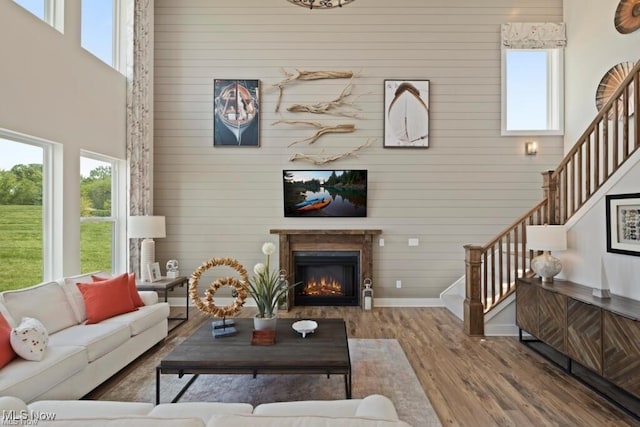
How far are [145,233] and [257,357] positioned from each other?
9.80ft

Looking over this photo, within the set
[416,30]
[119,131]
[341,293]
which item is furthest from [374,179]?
[119,131]

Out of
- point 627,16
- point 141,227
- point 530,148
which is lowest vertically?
point 141,227

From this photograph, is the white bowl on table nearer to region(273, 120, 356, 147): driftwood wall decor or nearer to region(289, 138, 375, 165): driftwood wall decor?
region(289, 138, 375, 165): driftwood wall decor

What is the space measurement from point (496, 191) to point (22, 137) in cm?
631

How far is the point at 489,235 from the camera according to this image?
19.6ft

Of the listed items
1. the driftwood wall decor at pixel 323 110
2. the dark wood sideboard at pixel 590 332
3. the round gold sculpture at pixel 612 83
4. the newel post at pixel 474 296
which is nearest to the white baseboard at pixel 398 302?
the newel post at pixel 474 296

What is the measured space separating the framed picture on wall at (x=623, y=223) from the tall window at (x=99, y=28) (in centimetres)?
612

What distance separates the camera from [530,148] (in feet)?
19.4

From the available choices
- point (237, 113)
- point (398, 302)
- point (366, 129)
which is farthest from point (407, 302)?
point (237, 113)

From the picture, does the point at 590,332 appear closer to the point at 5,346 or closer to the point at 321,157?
the point at 321,157

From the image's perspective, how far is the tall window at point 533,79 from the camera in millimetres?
5949

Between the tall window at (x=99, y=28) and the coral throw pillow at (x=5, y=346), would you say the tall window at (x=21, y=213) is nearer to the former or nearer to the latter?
the coral throw pillow at (x=5, y=346)

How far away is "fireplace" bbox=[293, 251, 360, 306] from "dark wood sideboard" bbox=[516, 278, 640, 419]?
253 centimetres

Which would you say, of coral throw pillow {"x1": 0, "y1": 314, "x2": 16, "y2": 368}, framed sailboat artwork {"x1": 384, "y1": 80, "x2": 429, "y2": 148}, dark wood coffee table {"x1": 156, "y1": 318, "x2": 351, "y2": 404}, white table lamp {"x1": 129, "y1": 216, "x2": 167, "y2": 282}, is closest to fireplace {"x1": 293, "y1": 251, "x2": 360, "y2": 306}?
framed sailboat artwork {"x1": 384, "y1": 80, "x2": 429, "y2": 148}
